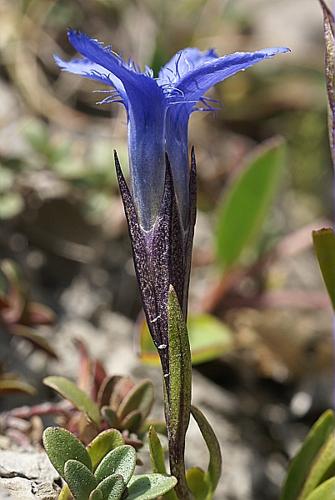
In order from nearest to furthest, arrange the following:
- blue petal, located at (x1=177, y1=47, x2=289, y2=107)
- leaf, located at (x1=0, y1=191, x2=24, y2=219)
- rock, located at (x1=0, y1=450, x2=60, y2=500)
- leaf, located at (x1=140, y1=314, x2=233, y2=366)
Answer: blue petal, located at (x1=177, y1=47, x2=289, y2=107), rock, located at (x1=0, y1=450, x2=60, y2=500), leaf, located at (x1=140, y1=314, x2=233, y2=366), leaf, located at (x1=0, y1=191, x2=24, y2=219)

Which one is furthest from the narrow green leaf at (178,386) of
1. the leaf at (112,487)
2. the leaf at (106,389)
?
the leaf at (106,389)

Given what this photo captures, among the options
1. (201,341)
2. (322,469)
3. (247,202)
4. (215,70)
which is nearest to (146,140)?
(215,70)

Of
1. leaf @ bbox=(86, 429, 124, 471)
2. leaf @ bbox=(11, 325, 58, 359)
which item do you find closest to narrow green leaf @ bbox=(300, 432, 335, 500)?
leaf @ bbox=(86, 429, 124, 471)

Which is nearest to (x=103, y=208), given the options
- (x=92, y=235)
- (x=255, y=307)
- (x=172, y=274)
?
(x=92, y=235)

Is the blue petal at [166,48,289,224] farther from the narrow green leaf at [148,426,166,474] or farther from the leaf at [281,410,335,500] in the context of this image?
the leaf at [281,410,335,500]

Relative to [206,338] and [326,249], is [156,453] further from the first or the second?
[206,338]

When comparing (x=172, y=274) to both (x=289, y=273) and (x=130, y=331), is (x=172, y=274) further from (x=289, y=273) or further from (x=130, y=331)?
(x=289, y=273)
